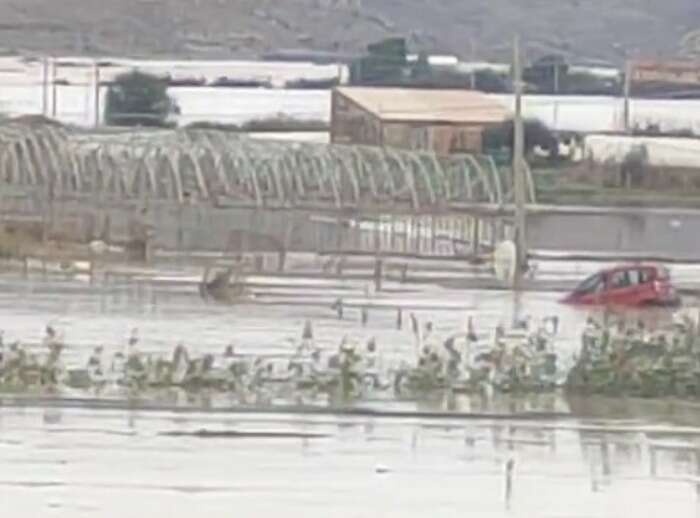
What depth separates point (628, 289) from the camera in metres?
27.1

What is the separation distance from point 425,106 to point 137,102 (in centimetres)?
650

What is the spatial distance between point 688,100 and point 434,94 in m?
9.53

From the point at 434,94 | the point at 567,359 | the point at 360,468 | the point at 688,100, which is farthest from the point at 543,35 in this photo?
the point at 360,468

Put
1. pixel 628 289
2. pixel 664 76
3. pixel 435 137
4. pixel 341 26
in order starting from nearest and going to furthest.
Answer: pixel 628 289
pixel 435 137
pixel 664 76
pixel 341 26

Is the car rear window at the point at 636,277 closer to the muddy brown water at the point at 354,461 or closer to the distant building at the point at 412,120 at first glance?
the muddy brown water at the point at 354,461

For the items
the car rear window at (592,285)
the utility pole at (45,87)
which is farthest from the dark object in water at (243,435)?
the utility pole at (45,87)

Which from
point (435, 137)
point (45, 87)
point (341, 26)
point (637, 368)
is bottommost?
point (637, 368)

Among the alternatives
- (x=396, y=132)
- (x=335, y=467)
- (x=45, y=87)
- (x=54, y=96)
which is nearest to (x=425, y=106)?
(x=396, y=132)

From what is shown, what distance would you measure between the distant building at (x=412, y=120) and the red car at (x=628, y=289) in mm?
16962

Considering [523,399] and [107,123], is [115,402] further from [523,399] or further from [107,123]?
[107,123]

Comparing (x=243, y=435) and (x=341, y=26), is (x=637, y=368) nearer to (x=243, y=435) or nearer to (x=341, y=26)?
(x=243, y=435)

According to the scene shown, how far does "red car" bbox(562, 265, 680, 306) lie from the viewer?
86.7ft

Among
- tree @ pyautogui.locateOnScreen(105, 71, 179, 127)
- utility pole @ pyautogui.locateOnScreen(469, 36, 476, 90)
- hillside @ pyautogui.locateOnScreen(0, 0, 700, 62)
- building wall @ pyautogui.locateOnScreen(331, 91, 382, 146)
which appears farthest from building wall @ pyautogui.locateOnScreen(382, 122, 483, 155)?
hillside @ pyautogui.locateOnScreen(0, 0, 700, 62)

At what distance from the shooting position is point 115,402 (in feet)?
43.6
